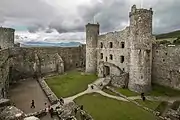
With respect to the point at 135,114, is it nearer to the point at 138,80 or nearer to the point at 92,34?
the point at 138,80

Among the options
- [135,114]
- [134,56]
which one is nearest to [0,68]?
[135,114]

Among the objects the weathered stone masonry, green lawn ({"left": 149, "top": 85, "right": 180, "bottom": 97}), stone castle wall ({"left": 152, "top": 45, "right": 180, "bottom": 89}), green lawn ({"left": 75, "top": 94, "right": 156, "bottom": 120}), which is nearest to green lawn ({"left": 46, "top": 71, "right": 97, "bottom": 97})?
green lawn ({"left": 75, "top": 94, "right": 156, "bottom": 120})

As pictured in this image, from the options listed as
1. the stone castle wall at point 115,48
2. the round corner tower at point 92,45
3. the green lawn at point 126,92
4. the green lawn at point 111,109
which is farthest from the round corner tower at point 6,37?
the green lawn at point 126,92

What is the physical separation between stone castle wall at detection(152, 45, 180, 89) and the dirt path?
15496mm

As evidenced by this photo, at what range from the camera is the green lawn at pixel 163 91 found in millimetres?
22547

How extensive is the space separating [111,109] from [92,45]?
19.3 meters

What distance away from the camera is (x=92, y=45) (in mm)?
35188

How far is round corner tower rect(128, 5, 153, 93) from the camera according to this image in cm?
2231

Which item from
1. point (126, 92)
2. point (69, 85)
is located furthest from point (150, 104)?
point (69, 85)

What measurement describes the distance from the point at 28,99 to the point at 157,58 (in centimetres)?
1772

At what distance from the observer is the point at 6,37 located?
1266 inches

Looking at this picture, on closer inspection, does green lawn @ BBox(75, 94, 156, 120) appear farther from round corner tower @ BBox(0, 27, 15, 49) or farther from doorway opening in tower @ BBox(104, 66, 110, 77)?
round corner tower @ BBox(0, 27, 15, 49)

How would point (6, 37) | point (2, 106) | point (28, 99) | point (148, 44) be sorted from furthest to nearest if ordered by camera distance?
point (6, 37) < point (148, 44) < point (28, 99) < point (2, 106)

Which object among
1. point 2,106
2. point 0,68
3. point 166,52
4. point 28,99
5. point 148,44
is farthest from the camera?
point 166,52
